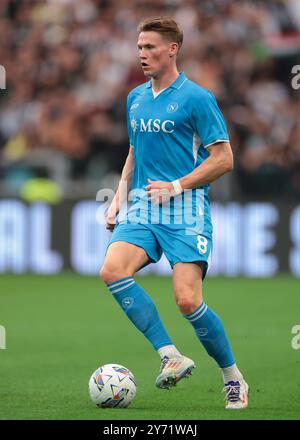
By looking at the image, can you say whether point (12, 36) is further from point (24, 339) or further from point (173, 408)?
point (173, 408)

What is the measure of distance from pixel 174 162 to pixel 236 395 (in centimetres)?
148

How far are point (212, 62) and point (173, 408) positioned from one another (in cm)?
1148

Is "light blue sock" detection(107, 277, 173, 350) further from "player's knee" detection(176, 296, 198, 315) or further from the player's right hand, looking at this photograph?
the player's right hand

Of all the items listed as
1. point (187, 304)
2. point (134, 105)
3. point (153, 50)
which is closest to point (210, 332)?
point (187, 304)

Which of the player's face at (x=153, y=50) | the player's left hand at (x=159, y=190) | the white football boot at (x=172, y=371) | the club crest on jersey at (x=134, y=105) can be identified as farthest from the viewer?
the club crest on jersey at (x=134, y=105)

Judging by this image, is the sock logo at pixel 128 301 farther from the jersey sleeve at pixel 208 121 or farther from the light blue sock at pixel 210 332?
the jersey sleeve at pixel 208 121

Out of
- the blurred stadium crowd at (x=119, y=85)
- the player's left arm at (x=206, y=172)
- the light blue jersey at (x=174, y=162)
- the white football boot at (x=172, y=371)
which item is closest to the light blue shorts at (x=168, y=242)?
the light blue jersey at (x=174, y=162)

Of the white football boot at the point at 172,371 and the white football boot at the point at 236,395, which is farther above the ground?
the white football boot at the point at 172,371

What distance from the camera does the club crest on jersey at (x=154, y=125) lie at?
6.70 meters

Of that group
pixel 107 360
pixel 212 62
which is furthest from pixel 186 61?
pixel 107 360

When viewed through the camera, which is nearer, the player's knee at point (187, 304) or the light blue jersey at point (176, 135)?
the player's knee at point (187, 304)

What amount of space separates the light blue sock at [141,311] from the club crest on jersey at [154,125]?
96 centimetres

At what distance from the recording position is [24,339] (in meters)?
10.2

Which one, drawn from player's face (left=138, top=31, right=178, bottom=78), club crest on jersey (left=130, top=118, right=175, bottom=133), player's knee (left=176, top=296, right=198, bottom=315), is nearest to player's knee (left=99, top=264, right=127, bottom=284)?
player's knee (left=176, top=296, right=198, bottom=315)
